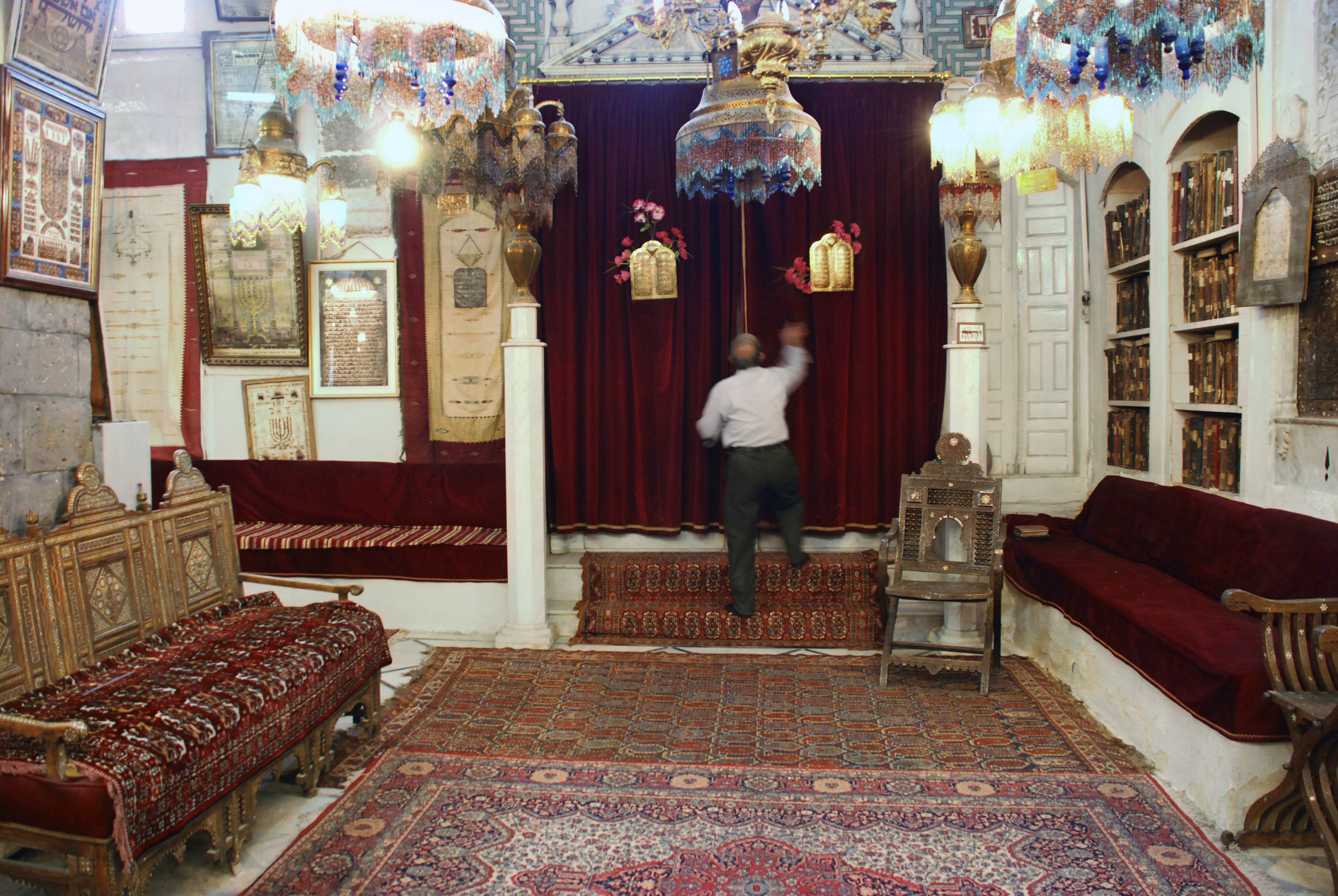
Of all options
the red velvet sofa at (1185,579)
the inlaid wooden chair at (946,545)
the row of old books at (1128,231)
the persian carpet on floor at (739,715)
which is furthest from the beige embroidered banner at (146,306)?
the row of old books at (1128,231)

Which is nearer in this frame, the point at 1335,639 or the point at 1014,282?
the point at 1335,639

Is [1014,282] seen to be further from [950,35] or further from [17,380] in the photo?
[17,380]

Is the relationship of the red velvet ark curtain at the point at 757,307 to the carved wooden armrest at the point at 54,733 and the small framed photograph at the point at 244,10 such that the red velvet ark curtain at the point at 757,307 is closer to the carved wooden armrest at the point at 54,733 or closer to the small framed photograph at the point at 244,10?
the small framed photograph at the point at 244,10

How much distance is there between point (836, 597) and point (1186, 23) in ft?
11.5

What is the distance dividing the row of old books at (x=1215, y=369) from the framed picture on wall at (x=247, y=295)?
5566 millimetres

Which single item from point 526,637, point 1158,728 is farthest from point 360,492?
point 1158,728

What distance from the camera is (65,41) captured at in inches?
117

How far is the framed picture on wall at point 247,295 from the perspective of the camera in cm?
603

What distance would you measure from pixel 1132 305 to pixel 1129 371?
1.37 ft

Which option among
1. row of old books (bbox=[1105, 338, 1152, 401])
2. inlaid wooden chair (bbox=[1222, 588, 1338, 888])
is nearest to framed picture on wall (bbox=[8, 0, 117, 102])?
inlaid wooden chair (bbox=[1222, 588, 1338, 888])

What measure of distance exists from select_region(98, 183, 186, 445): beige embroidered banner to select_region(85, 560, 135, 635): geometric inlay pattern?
137 inches

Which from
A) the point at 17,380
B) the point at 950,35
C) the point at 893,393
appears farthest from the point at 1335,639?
the point at 950,35

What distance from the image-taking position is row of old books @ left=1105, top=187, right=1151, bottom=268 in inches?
201

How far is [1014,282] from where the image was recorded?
5738mm
